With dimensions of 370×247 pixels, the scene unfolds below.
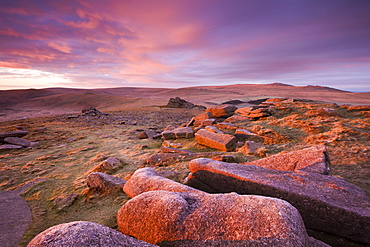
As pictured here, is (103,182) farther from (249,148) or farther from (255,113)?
(255,113)

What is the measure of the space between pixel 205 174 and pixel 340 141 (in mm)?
5141

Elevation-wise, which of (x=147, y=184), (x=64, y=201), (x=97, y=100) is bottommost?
(x=97, y=100)

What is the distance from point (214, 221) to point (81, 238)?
1.31 metres

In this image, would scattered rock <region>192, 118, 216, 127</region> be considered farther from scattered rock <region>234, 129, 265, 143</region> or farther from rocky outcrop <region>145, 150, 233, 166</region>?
rocky outcrop <region>145, 150, 233, 166</region>

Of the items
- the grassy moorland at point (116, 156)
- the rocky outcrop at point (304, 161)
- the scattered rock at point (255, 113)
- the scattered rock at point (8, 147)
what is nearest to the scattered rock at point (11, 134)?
the scattered rock at point (8, 147)

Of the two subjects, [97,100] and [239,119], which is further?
[97,100]

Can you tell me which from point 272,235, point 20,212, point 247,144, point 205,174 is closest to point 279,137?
point 247,144

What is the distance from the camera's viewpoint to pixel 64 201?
4.03 meters

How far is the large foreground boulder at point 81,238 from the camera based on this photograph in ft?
5.22

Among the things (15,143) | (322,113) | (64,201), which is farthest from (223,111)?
(15,143)

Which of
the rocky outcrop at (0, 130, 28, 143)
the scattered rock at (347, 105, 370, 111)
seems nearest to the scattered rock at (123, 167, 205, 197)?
the scattered rock at (347, 105, 370, 111)

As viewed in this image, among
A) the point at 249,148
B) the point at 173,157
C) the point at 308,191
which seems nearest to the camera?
the point at 308,191

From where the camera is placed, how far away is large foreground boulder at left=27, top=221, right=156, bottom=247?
62.6 inches

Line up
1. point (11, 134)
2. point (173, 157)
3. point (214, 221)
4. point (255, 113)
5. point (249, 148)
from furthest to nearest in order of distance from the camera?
point (11, 134) < point (255, 113) < point (173, 157) < point (249, 148) < point (214, 221)
